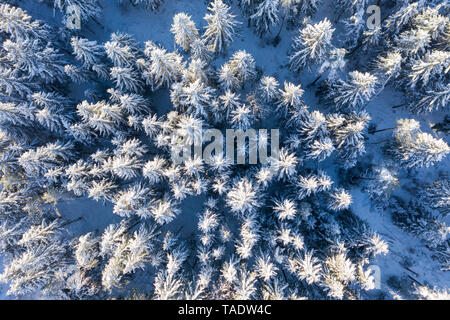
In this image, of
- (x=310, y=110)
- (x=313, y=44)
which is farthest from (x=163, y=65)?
(x=310, y=110)

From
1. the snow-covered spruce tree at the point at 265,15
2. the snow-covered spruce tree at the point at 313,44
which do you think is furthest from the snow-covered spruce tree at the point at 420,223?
the snow-covered spruce tree at the point at 265,15

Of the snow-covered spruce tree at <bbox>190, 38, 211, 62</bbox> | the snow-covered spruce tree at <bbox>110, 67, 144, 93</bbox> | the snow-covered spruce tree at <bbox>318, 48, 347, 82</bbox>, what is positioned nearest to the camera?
the snow-covered spruce tree at <bbox>110, 67, 144, 93</bbox>

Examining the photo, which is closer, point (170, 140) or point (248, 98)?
point (170, 140)

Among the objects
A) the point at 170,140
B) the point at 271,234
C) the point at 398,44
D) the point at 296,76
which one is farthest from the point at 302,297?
the point at 398,44

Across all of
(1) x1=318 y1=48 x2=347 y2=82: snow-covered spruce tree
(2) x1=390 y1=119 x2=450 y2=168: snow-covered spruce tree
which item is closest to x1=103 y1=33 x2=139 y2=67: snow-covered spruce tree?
(1) x1=318 y1=48 x2=347 y2=82: snow-covered spruce tree

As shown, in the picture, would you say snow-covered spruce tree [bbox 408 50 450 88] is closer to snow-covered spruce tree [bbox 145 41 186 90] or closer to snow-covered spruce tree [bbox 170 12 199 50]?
snow-covered spruce tree [bbox 170 12 199 50]

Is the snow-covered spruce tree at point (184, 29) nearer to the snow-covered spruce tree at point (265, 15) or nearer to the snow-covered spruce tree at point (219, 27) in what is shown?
the snow-covered spruce tree at point (219, 27)
